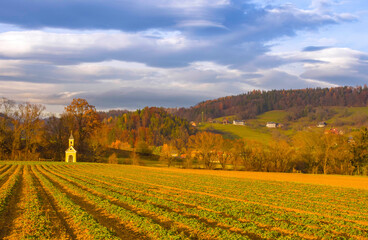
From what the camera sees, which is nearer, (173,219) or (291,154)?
(173,219)

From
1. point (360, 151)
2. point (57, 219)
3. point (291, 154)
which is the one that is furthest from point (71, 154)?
point (57, 219)

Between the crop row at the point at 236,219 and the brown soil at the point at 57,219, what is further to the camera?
the crop row at the point at 236,219

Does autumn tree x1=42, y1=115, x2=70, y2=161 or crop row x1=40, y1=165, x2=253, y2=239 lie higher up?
autumn tree x1=42, y1=115, x2=70, y2=161

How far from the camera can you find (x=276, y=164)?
76.5 m

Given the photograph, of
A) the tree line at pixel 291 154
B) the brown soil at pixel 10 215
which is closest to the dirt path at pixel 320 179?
the tree line at pixel 291 154

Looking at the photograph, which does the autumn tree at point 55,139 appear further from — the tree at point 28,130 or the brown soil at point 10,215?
the brown soil at point 10,215

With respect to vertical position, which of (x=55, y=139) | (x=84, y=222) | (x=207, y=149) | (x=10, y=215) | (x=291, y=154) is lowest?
(x=10, y=215)

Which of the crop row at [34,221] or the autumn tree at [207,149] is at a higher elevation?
the autumn tree at [207,149]

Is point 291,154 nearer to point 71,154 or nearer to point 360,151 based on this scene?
point 360,151

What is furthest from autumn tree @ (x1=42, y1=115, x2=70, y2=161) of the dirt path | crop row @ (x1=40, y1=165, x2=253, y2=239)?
crop row @ (x1=40, y1=165, x2=253, y2=239)

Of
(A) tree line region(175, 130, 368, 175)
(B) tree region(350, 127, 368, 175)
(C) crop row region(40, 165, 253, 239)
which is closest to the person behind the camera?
(C) crop row region(40, 165, 253, 239)

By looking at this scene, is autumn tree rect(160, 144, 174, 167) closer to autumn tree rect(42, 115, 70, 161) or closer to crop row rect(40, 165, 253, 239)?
autumn tree rect(42, 115, 70, 161)

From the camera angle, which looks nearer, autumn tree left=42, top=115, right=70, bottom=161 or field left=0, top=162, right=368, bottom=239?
field left=0, top=162, right=368, bottom=239

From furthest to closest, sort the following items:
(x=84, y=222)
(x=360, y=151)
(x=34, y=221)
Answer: (x=360, y=151) < (x=34, y=221) < (x=84, y=222)
